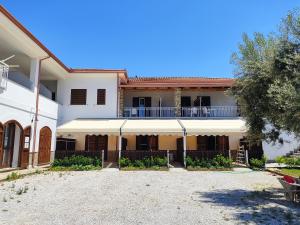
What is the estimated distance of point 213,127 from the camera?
22453 millimetres

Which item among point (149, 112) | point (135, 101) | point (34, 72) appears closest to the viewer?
point (34, 72)

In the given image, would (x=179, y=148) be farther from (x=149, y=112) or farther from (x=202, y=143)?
(x=149, y=112)

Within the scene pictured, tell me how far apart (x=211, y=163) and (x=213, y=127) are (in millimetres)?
2826

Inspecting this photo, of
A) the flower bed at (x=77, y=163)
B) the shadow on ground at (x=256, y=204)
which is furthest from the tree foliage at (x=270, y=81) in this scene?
the flower bed at (x=77, y=163)

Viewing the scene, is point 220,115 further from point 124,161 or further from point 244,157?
point 124,161

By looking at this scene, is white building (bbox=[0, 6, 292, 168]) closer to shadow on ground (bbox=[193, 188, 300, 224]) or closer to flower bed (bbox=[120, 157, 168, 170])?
flower bed (bbox=[120, 157, 168, 170])

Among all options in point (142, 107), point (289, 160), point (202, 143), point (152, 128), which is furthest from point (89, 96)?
point (289, 160)

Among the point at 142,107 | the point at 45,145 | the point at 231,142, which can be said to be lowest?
the point at 45,145

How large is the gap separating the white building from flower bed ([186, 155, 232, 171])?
21.2 inches

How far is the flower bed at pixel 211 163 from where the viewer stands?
2130cm

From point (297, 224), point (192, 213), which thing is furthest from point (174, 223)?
point (297, 224)

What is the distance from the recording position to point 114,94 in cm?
2678

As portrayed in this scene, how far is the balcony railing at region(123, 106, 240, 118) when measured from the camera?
89.3 feet

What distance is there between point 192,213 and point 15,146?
49.1 ft
